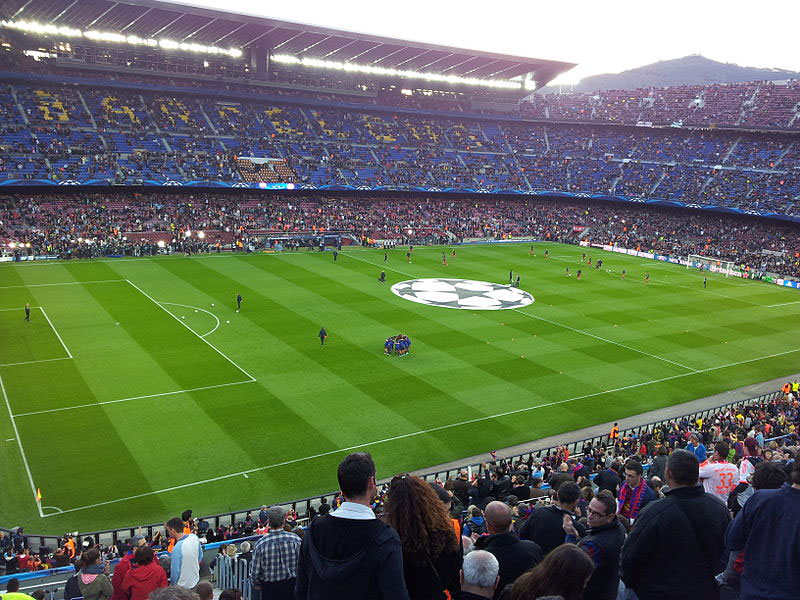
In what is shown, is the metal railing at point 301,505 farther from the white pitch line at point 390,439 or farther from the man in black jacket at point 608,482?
the man in black jacket at point 608,482

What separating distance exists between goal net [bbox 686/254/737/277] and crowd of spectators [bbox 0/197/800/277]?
2.68 metres

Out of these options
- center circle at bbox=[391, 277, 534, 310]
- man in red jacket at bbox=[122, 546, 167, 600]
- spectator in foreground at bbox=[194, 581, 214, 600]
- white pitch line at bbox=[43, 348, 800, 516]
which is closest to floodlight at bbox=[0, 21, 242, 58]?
center circle at bbox=[391, 277, 534, 310]

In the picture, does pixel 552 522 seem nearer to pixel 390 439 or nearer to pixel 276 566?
pixel 276 566

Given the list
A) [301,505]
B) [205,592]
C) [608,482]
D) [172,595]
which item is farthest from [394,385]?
[172,595]

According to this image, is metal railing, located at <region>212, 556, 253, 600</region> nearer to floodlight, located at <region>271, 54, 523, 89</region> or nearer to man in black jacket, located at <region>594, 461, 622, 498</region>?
man in black jacket, located at <region>594, 461, 622, 498</region>

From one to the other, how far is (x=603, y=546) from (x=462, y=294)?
145 ft

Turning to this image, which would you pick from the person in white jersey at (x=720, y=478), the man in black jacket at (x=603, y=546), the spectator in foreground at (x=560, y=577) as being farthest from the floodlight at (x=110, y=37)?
the spectator in foreground at (x=560, y=577)

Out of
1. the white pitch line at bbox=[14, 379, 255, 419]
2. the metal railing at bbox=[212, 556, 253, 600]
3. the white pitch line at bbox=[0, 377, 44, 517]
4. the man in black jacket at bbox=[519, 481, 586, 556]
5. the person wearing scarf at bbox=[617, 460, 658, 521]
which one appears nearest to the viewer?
the man in black jacket at bbox=[519, 481, 586, 556]

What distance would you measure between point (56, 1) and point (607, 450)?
67836mm

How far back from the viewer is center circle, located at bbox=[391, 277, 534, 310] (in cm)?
4762

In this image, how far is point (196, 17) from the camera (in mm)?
70250

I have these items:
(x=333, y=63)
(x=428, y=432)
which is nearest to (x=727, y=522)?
(x=428, y=432)

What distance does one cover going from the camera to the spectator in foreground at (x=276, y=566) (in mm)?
7223

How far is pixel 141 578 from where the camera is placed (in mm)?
7352
